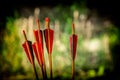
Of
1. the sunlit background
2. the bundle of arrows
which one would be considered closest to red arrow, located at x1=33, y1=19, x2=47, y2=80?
the bundle of arrows

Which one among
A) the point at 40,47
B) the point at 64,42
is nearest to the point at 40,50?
the point at 40,47

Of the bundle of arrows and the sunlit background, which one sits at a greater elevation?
the bundle of arrows

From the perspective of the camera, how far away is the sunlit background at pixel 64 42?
8.32 feet

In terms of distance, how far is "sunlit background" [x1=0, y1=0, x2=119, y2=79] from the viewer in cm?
254

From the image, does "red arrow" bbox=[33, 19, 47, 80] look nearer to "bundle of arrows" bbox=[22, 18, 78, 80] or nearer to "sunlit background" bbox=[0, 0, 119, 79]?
"bundle of arrows" bbox=[22, 18, 78, 80]

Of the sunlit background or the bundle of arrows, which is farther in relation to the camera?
the sunlit background

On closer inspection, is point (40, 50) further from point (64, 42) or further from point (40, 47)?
point (64, 42)

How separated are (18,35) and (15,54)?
19cm

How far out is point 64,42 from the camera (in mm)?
2557

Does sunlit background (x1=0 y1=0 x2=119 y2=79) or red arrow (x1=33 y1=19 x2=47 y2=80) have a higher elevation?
red arrow (x1=33 y1=19 x2=47 y2=80)

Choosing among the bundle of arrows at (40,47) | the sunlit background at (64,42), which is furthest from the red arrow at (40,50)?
the sunlit background at (64,42)

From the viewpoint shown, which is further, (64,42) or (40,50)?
(64,42)

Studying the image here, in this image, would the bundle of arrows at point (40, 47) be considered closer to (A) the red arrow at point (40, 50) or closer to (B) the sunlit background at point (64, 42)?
(A) the red arrow at point (40, 50)

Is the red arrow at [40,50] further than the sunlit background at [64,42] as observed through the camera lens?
No
